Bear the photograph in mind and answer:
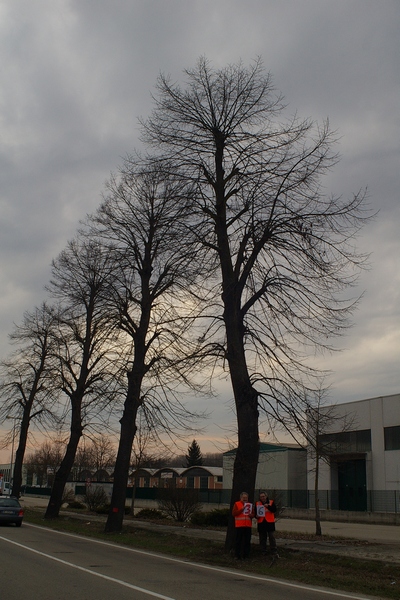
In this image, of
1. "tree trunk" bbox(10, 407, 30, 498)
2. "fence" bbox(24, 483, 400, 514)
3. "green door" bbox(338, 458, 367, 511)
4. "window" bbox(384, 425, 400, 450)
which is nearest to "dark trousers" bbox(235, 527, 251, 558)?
"fence" bbox(24, 483, 400, 514)

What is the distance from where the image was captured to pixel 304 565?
13148 millimetres

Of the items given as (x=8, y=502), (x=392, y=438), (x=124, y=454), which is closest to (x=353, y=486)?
(x=392, y=438)

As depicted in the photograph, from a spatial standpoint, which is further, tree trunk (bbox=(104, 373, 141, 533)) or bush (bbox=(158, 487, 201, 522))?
bush (bbox=(158, 487, 201, 522))

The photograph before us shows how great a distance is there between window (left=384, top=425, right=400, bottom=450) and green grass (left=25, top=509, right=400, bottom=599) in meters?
22.5

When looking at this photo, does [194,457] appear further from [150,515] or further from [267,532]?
[267,532]

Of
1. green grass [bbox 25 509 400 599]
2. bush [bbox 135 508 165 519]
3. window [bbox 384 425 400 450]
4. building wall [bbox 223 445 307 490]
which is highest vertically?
window [bbox 384 425 400 450]

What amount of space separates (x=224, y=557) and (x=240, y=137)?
35.7 feet

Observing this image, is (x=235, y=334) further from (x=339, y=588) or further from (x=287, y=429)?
(x=339, y=588)

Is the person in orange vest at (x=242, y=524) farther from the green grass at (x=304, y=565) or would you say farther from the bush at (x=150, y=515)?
the bush at (x=150, y=515)

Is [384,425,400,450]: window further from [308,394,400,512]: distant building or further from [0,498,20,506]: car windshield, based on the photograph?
[0,498,20,506]: car windshield

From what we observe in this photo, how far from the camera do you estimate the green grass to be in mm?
10875

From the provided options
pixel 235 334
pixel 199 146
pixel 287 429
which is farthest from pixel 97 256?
pixel 287 429

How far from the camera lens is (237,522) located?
14.1 metres

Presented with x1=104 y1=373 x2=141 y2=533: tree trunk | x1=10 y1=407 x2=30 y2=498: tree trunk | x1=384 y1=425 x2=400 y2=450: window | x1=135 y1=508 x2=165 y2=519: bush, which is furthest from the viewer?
x1=10 y1=407 x2=30 y2=498: tree trunk
